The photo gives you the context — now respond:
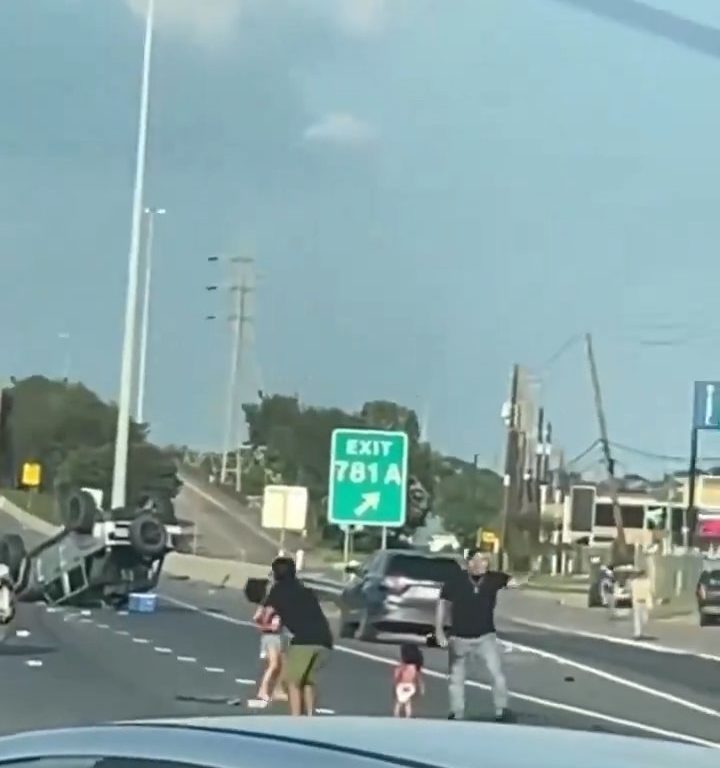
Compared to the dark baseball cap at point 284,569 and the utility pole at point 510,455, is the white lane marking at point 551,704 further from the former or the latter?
the utility pole at point 510,455

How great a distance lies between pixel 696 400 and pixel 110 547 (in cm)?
2902

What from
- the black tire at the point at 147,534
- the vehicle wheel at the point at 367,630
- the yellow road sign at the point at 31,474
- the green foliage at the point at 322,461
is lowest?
the vehicle wheel at the point at 367,630

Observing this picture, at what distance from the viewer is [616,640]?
4328 cm

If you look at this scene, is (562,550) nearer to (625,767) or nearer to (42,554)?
(42,554)

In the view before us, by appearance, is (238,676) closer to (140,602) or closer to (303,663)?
(303,663)

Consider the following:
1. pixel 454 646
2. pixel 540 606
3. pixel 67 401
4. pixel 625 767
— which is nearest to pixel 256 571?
pixel 540 606

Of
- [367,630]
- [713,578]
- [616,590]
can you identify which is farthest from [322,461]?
[367,630]

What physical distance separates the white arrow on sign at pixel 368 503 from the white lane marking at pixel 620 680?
3.82 meters

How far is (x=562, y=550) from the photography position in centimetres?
9506

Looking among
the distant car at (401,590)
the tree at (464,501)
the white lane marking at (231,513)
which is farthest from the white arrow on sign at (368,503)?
the white lane marking at (231,513)

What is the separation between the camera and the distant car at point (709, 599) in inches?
2106

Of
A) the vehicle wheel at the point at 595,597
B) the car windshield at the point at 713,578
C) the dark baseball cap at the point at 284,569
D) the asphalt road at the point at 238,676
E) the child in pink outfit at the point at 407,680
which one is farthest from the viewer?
the vehicle wheel at the point at 595,597

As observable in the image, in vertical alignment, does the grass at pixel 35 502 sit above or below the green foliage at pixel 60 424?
below

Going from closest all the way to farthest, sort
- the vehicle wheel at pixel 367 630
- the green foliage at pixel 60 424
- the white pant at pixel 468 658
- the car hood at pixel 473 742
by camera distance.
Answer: the car hood at pixel 473 742 < the white pant at pixel 468 658 < the vehicle wheel at pixel 367 630 < the green foliage at pixel 60 424
